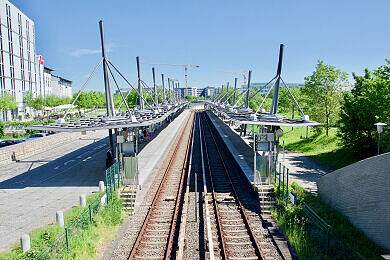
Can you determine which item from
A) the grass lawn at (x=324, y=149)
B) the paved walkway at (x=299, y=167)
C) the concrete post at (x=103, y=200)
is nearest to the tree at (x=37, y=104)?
the paved walkway at (x=299, y=167)

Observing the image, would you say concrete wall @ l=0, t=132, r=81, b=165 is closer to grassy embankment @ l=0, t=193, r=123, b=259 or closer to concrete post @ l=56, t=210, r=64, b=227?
grassy embankment @ l=0, t=193, r=123, b=259

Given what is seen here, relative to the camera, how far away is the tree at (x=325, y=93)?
2564 cm

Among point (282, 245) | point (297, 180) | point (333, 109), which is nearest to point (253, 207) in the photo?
point (282, 245)

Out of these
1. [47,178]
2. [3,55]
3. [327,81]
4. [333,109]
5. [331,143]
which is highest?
[3,55]

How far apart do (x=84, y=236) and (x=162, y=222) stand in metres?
2.89

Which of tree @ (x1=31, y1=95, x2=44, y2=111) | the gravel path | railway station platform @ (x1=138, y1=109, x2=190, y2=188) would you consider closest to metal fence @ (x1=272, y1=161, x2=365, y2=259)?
the gravel path

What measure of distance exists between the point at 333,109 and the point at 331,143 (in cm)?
374

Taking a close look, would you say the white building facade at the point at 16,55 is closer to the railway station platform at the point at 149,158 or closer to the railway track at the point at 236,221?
the railway station platform at the point at 149,158

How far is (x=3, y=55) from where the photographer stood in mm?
49344

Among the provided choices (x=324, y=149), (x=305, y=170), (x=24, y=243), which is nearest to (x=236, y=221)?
(x=24, y=243)

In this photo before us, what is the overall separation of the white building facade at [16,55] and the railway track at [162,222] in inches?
1780

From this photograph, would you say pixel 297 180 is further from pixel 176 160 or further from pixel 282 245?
pixel 176 160

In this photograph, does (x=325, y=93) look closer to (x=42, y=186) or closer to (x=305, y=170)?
(x=305, y=170)

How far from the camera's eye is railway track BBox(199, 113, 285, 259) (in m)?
8.39
